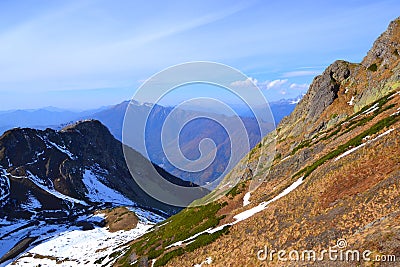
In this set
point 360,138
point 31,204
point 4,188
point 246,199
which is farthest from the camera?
point 4,188

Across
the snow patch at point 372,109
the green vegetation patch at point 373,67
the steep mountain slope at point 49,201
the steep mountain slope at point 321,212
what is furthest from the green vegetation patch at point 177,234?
the green vegetation patch at point 373,67

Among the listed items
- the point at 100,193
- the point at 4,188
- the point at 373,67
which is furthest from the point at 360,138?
the point at 100,193

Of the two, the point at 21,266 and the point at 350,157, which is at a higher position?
the point at 350,157

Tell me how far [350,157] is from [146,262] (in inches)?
1026

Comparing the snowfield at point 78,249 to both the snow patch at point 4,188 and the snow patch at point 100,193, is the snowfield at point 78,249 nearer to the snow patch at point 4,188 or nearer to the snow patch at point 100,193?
the snow patch at point 4,188

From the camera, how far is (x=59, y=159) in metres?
196

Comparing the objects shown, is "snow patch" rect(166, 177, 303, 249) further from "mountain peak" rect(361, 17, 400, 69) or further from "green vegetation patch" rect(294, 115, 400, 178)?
"mountain peak" rect(361, 17, 400, 69)

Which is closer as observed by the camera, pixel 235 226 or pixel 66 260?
pixel 235 226

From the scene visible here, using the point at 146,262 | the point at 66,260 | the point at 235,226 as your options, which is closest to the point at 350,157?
the point at 235,226

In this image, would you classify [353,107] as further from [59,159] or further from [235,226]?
[59,159]

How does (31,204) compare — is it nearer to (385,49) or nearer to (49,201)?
(49,201)

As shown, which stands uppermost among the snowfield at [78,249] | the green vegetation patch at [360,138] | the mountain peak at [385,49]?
the mountain peak at [385,49]

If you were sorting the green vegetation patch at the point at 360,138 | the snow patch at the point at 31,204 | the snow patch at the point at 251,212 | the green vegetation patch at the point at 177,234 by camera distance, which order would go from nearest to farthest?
1. the green vegetation patch at the point at 360,138
2. the snow patch at the point at 251,212
3. the green vegetation patch at the point at 177,234
4. the snow patch at the point at 31,204

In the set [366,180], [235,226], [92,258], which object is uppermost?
[366,180]
